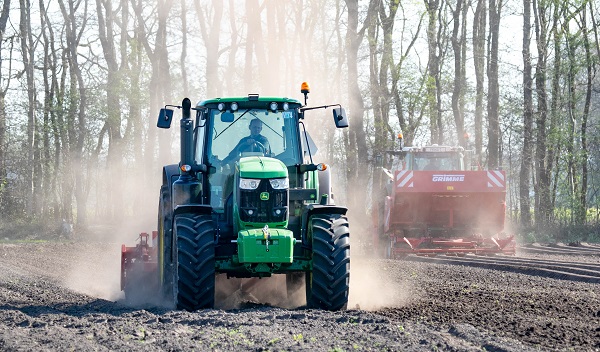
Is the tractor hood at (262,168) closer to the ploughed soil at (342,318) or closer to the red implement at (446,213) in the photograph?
the ploughed soil at (342,318)

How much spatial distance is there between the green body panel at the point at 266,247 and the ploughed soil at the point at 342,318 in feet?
1.79

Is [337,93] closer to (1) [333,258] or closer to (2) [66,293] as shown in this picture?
(2) [66,293]

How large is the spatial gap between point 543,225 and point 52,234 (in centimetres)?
1814

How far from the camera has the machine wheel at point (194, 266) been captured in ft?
28.7

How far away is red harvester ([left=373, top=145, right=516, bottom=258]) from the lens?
1908cm

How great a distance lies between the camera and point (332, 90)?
131 feet

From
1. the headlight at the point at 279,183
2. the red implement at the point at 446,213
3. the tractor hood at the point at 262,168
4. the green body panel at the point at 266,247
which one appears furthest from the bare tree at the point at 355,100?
the green body panel at the point at 266,247

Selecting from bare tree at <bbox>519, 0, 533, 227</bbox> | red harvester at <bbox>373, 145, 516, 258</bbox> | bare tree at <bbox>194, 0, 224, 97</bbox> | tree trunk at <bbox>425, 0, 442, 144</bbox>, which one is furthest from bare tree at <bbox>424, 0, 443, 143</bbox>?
red harvester at <bbox>373, 145, 516, 258</bbox>

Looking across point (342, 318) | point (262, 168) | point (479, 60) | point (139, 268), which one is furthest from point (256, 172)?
point (479, 60)

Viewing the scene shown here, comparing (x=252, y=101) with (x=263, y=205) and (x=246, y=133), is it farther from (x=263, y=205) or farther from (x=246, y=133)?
(x=263, y=205)

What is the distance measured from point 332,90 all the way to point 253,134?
3029cm

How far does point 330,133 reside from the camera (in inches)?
1662

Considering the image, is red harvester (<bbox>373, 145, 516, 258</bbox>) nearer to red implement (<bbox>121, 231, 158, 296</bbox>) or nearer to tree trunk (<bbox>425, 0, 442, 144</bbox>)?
red implement (<bbox>121, 231, 158, 296</bbox>)

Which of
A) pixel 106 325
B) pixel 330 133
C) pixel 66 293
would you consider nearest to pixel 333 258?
pixel 106 325
